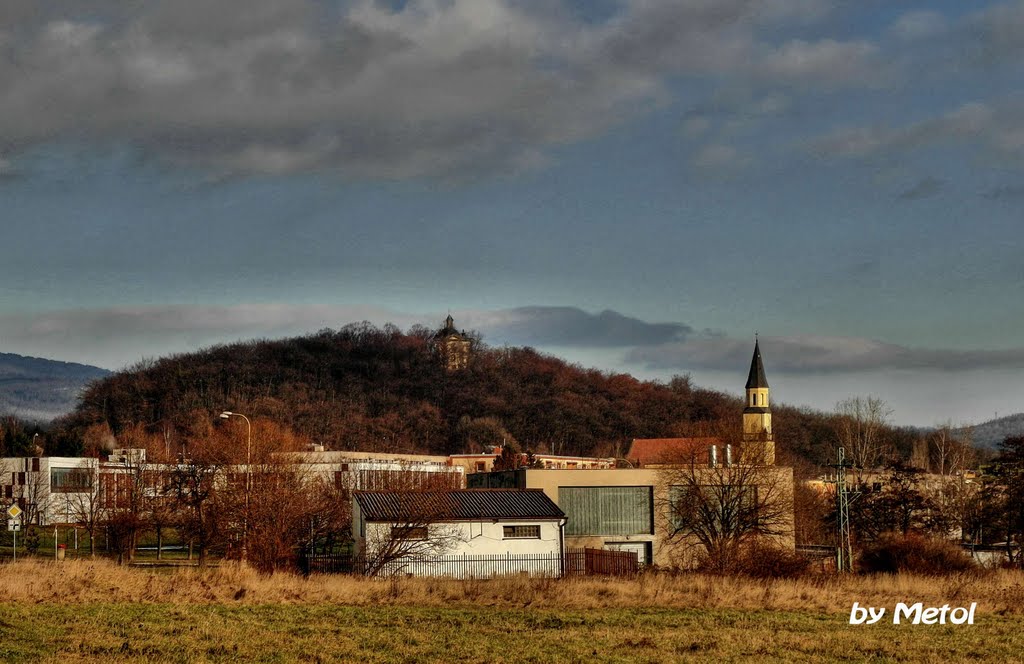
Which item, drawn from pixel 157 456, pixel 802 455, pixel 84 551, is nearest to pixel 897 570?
pixel 84 551

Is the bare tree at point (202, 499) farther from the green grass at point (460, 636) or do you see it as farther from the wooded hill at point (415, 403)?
the wooded hill at point (415, 403)

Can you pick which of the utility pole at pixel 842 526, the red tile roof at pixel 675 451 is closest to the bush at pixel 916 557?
the utility pole at pixel 842 526

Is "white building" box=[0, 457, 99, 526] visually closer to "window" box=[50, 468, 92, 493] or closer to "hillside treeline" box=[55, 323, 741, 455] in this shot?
"window" box=[50, 468, 92, 493]

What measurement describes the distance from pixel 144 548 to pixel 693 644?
51.7 metres

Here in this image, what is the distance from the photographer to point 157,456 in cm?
8062

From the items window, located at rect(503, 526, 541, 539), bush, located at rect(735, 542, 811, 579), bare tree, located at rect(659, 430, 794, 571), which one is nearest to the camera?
bush, located at rect(735, 542, 811, 579)

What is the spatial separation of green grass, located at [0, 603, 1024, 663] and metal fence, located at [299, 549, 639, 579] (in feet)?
49.6

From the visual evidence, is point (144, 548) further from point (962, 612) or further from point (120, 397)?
point (120, 397)

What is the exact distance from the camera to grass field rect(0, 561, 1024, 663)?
19828 millimetres

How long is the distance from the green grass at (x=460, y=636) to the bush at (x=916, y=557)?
45.6 ft

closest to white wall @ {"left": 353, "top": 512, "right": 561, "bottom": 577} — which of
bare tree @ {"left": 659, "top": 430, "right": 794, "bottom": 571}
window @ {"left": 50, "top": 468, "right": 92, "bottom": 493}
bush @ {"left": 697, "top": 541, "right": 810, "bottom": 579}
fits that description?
bush @ {"left": 697, "top": 541, "right": 810, "bottom": 579}

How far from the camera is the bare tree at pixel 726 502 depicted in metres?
55.6

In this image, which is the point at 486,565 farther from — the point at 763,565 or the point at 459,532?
the point at 763,565

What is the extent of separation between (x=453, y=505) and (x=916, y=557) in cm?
1890
